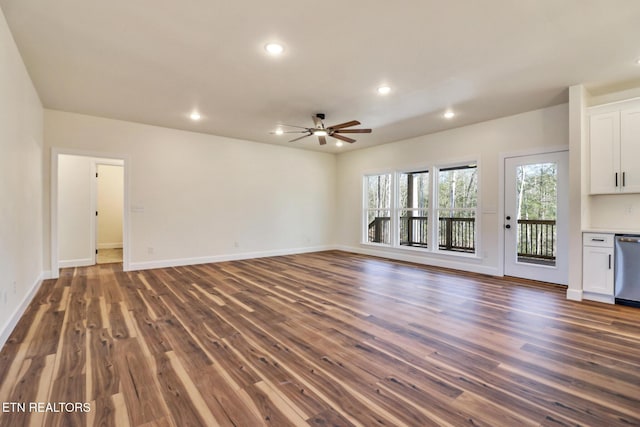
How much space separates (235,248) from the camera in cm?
698

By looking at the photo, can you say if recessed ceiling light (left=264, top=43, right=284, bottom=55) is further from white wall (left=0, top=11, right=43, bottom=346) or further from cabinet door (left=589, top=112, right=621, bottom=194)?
cabinet door (left=589, top=112, right=621, bottom=194)

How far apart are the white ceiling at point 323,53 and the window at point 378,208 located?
2900mm

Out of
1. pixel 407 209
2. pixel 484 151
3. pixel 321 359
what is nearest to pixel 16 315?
pixel 321 359

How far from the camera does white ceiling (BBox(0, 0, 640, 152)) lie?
2.48 meters

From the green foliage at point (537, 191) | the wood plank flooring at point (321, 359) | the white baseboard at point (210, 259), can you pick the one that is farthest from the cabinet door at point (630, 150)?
the white baseboard at point (210, 259)

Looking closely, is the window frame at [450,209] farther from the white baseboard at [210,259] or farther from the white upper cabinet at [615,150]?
the white baseboard at [210,259]

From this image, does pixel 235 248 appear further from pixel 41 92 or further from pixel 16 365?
pixel 16 365

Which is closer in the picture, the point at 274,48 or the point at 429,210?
the point at 274,48

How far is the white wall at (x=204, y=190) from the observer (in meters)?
5.58

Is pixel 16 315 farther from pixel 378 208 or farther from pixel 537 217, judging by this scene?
pixel 537 217

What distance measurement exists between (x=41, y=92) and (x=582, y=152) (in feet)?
24.3

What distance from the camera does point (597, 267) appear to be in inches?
153

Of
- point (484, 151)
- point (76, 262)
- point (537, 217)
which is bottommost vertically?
point (76, 262)

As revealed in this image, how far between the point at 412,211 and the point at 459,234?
1.16 metres
